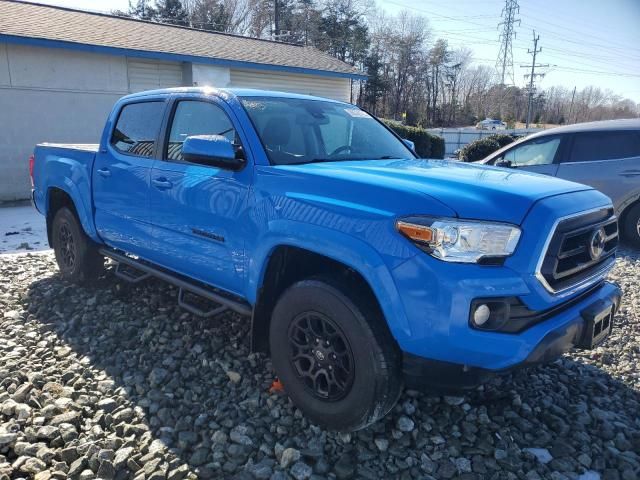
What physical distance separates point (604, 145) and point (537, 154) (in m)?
0.91

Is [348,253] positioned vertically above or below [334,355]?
above

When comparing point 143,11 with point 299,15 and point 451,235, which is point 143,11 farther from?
point 451,235

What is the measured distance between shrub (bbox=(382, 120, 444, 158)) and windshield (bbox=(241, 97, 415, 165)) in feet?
48.2

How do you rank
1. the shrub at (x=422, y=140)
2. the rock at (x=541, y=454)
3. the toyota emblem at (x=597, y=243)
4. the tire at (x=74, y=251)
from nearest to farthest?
1. the rock at (x=541, y=454)
2. the toyota emblem at (x=597, y=243)
3. the tire at (x=74, y=251)
4. the shrub at (x=422, y=140)

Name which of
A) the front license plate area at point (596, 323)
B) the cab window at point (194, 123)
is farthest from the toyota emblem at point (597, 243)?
the cab window at point (194, 123)

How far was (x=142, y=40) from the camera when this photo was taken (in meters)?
13.0

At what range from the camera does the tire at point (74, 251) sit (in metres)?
4.96

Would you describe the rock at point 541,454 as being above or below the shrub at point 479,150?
below

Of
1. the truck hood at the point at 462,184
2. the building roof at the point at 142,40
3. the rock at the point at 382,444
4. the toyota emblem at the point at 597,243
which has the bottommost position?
the rock at the point at 382,444

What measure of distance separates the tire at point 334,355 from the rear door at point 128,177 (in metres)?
1.69

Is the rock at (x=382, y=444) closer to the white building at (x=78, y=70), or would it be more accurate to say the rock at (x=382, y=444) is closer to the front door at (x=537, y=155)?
the front door at (x=537, y=155)

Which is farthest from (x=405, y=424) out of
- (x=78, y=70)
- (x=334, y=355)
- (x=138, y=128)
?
(x=78, y=70)

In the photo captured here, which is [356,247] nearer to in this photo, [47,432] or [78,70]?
[47,432]

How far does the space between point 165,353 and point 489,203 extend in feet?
8.56
